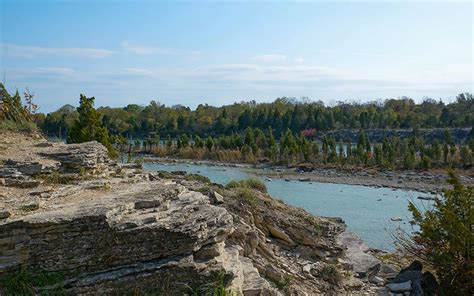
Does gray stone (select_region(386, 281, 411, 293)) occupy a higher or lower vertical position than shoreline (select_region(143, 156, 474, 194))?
higher

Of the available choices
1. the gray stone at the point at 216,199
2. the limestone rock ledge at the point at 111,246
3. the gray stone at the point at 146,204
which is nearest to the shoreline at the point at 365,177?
the gray stone at the point at 216,199

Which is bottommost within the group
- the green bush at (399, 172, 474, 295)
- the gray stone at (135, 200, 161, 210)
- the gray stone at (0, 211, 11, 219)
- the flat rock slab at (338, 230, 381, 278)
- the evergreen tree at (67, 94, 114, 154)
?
the flat rock slab at (338, 230, 381, 278)

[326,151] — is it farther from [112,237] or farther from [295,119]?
[112,237]

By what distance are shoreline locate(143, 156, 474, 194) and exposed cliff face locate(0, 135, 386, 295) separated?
2930 centimetres

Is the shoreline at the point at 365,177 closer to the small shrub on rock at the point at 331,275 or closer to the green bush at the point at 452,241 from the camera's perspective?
the green bush at the point at 452,241

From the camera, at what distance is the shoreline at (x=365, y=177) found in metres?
38.5

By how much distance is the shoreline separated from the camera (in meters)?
38.5

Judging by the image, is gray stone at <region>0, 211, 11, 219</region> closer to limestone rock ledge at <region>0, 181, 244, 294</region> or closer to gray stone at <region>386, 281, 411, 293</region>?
limestone rock ledge at <region>0, 181, 244, 294</region>

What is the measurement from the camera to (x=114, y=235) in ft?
21.7

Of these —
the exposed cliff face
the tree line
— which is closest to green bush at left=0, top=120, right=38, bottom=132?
the exposed cliff face

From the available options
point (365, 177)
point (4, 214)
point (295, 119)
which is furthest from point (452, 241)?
point (295, 119)

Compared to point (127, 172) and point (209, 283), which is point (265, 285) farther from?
point (127, 172)

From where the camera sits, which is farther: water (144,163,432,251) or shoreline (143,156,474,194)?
shoreline (143,156,474,194)

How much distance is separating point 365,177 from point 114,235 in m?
39.0
